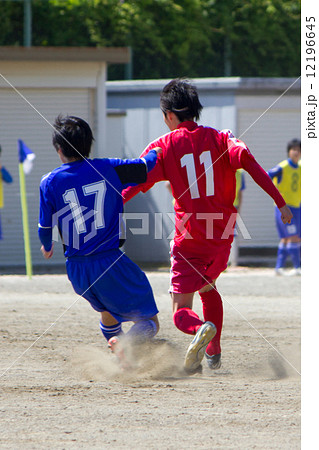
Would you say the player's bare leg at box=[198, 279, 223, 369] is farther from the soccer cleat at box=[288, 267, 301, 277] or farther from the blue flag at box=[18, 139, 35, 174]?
the soccer cleat at box=[288, 267, 301, 277]

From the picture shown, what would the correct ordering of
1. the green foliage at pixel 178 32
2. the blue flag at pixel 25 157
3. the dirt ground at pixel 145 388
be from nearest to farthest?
the dirt ground at pixel 145 388
the blue flag at pixel 25 157
the green foliage at pixel 178 32

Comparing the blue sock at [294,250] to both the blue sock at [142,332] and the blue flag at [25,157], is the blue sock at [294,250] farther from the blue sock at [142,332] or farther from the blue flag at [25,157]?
the blue sock at [142,332]

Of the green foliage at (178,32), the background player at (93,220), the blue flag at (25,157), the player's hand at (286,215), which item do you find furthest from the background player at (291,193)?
the green foliage at (178,32)

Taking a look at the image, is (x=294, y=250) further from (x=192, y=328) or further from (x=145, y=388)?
(x=145, y=388)

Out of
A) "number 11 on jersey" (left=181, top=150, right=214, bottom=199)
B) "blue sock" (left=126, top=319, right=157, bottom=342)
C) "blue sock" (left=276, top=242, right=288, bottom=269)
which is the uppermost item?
"number 11 on jersey" (left=181, top=150, right=214, bottom=199)

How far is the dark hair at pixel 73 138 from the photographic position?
4934 mm

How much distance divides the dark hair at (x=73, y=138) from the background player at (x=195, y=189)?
1.39 feet

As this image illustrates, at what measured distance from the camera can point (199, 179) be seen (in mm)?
5145

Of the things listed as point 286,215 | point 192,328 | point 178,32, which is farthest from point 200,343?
point 178,32

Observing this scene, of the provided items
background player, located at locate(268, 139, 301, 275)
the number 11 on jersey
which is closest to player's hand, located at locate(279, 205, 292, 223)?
the number 11 on jersey

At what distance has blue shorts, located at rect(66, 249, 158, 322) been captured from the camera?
196 inches

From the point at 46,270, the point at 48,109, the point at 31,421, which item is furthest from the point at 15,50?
the point at 31,421

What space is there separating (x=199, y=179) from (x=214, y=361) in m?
1.28
